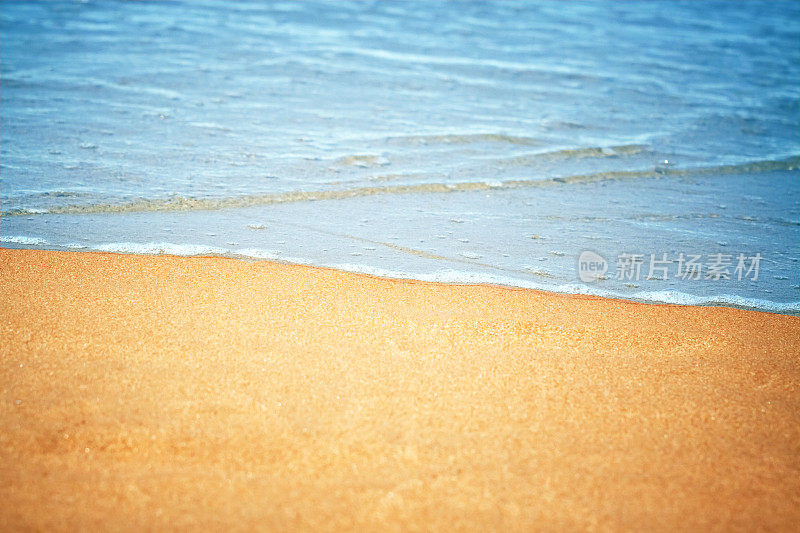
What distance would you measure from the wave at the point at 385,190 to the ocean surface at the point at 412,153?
0.06ft

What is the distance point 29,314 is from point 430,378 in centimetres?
168

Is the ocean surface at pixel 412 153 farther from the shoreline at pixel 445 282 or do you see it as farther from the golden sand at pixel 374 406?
the golden sand at pixel 374 406

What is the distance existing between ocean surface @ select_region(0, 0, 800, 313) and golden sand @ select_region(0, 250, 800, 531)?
519 mm

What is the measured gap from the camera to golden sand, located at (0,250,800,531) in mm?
1894

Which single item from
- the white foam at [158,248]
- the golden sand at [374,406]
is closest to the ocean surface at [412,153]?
the white foam at [158,248]

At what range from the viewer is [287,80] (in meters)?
7.54

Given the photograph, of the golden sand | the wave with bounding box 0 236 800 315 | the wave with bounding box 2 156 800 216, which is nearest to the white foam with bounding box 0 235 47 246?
the wave with bounding box 0 236 800 315

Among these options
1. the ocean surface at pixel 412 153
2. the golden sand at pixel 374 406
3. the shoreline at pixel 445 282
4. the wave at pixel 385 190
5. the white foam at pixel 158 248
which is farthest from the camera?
the wave at pixel 385 190

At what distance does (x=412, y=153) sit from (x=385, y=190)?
89 cm

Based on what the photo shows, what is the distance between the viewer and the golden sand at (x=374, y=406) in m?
1.89

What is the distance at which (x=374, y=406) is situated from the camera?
2.31 metres

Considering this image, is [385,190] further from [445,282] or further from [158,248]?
[158,248]

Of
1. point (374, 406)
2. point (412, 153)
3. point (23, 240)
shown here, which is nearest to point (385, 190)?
point (412, 153)

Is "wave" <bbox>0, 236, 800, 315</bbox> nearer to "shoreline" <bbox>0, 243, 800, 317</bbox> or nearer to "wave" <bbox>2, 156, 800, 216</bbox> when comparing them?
"shoreline" <bbox>0, 243, 800, 317</bbox>
